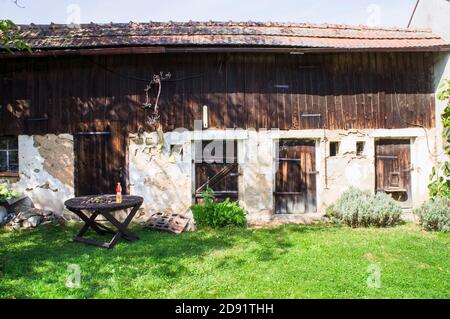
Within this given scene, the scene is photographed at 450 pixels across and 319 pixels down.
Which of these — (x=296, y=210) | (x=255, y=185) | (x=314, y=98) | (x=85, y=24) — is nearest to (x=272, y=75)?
(x=314, y=98)

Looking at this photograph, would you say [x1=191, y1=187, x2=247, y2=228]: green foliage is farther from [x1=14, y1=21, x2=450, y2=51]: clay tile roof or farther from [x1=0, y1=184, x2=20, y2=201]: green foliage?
[x1=0, y1=184, x2=20, y2=201]: green foliage

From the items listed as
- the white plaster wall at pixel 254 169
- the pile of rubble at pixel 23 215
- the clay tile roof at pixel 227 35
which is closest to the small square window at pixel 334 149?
the white plaster wall at pixel 254 169

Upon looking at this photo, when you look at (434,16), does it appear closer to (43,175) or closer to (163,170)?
(163,170)

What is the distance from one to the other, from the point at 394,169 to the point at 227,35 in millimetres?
5482

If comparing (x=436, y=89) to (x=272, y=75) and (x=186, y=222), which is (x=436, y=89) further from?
(x=186, y=222)

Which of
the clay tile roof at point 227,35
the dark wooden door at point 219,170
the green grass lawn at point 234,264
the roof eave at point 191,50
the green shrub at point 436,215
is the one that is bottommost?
the green grass lawn at point 234,264

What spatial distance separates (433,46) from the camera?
7.70 m

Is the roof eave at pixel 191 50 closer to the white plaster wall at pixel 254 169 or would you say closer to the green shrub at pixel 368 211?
the white plaster wall at pixel 254 169

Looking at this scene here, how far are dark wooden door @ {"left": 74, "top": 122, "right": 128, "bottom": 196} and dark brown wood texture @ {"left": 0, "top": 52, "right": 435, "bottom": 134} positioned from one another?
1.14ft

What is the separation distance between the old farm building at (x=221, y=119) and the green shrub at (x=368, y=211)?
2.07 ft

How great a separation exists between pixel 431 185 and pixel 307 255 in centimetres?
436

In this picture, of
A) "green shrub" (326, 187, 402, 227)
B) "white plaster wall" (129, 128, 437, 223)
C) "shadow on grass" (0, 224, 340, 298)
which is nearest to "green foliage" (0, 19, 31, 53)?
"white plaster wall" (129, 128, 437, 223)

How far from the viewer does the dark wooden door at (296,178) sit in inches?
320
